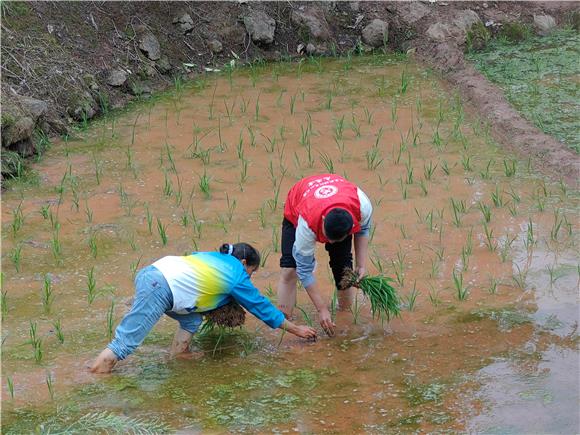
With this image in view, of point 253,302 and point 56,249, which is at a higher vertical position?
point 253,302

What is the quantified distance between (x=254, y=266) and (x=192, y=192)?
2.21 meters

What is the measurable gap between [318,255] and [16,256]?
1.91m

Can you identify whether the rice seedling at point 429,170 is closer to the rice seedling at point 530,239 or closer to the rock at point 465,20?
the rice seedling at point 530,239

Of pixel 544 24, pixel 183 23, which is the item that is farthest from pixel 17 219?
pixel 544 24

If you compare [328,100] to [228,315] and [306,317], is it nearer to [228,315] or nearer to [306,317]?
[306,317]

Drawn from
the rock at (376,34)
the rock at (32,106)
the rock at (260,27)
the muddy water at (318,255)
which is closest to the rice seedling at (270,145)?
the muddy water at (318,255)

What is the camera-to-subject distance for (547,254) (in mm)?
6109

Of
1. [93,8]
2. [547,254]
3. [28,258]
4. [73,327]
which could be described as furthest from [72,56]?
[547,254]

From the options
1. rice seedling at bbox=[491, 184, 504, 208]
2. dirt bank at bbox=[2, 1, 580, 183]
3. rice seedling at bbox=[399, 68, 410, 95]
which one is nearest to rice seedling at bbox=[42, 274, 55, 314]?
dirt bank at bbox=[2, 1, 580, 183]

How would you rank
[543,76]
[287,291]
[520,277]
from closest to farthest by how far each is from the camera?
[287,291] < [520,277] < [543,76]

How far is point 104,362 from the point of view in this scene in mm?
4809

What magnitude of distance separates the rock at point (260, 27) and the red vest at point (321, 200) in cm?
528

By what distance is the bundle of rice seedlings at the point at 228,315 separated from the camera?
5.03 m

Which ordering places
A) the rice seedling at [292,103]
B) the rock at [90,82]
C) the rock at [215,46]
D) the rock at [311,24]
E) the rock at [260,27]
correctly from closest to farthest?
the rice seedling at [292,103] < the rock at [90,82] < the rock at [215,46] < the rock at [260,27] < the rock at [311,24]
